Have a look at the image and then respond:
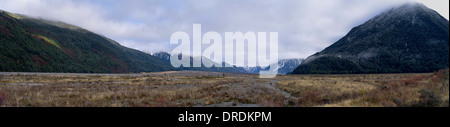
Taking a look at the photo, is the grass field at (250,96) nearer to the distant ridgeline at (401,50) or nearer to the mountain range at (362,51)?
the mountain range at (362,51)

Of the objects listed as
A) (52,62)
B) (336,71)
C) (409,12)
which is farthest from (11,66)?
(409,12)

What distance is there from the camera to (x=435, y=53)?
288 ft

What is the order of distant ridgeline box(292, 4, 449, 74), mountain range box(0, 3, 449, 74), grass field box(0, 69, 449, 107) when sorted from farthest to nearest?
distant ridgeline box(292, 4, 449, 74)
mountain range box(0, 3, 449, 74)
grass field box(0, 69, 449, 107)

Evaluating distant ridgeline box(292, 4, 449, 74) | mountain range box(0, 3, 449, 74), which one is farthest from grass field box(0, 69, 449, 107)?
distant ridgeline box(292, 4, 449, 74)

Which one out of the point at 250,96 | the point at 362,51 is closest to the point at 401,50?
the point at 362,51

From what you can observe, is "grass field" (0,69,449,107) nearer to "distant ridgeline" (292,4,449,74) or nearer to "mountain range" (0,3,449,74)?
"mountain range" (0,3,449,74)

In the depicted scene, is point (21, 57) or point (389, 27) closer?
point (21, 57)

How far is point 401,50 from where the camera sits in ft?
335

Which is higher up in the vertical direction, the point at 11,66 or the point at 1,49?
the point at 1,49

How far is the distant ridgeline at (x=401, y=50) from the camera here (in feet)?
294

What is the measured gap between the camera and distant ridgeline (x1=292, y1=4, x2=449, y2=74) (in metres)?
89.5
